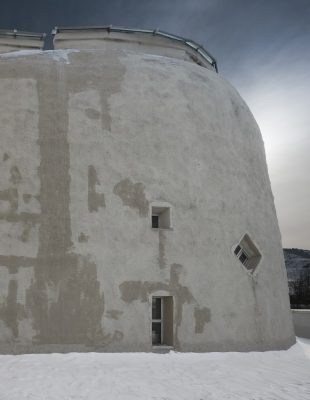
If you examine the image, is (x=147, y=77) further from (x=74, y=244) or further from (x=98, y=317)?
(x=98, y=317)

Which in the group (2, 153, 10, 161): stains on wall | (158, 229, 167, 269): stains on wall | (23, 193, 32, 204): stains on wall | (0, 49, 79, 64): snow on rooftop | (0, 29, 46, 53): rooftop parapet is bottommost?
(158, 229, 167, 269): stains on wall

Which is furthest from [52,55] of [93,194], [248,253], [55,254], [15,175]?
[248,253]

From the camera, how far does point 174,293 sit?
387 inches

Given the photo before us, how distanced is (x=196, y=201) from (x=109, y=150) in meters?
2.44

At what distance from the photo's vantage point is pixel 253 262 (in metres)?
11.8

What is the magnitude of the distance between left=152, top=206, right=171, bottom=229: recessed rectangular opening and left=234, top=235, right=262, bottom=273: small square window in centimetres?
219

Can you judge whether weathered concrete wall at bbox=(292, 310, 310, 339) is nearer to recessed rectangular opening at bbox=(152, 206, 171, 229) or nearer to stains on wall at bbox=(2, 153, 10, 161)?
recessed rectangular opening at bbox=(152, 206, 171, 229)

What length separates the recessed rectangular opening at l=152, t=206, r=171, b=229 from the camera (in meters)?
10.4

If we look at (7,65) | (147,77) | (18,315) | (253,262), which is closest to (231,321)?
(253,262)

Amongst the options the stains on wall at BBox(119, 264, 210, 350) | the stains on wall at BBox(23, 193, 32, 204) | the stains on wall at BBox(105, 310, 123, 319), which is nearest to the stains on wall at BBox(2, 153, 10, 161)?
the stains on wall at BBox(23, 193, 32, 204)

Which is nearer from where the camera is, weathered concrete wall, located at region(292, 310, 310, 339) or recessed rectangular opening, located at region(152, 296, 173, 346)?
recessed rectangular opening, located at region(152, 296, 173, 346)

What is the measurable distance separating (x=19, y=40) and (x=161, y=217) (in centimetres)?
724

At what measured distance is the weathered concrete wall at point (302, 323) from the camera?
1748cm

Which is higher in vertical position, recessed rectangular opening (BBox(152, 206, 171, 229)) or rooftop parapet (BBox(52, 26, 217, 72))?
rooftop parapet (BBox(52, 26, 217, 72))
